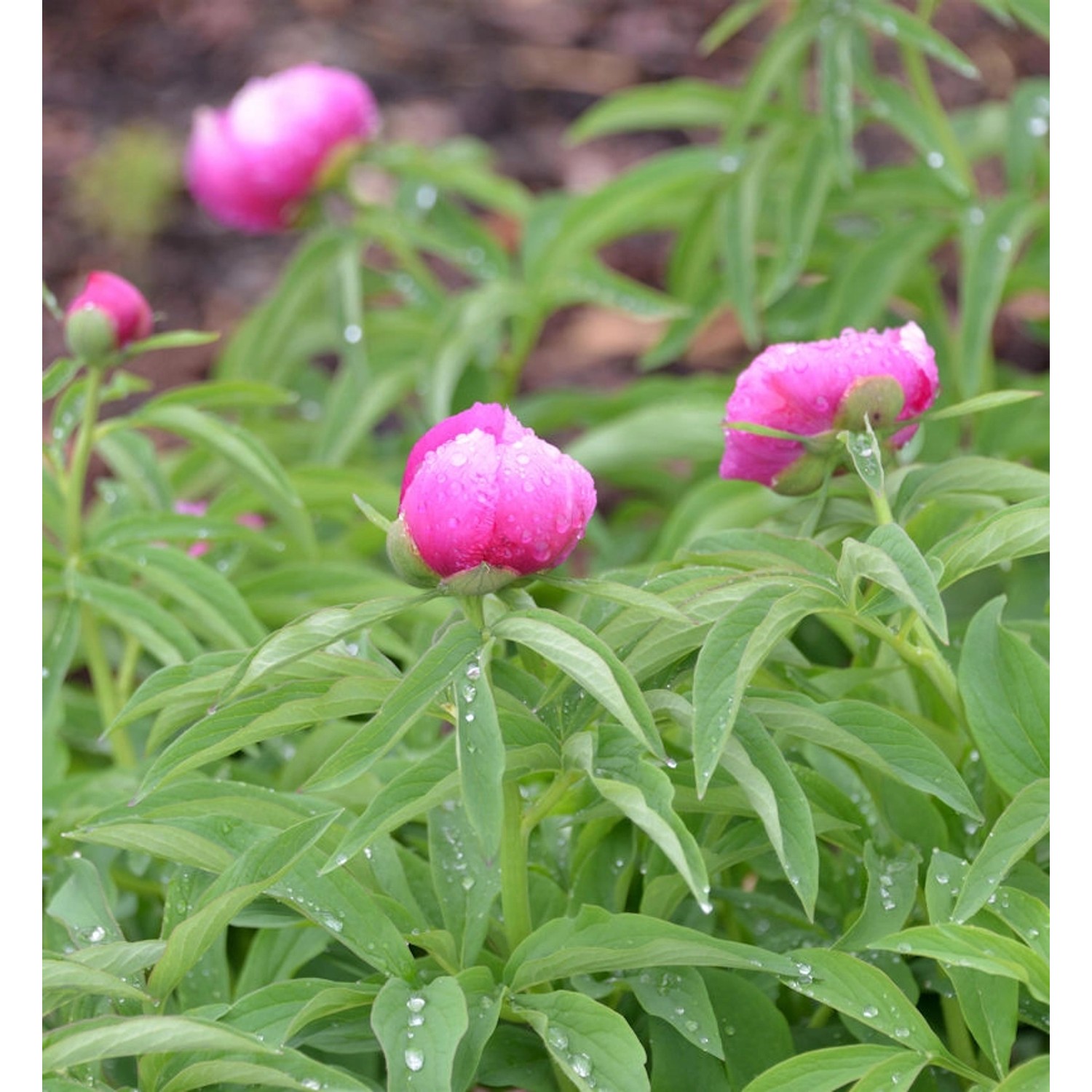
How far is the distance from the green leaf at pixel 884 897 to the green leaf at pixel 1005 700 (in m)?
0.07

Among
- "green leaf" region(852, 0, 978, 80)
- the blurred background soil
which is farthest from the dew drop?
the blurred background soil

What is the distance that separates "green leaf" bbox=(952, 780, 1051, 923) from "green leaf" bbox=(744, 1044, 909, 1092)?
0.08 metres

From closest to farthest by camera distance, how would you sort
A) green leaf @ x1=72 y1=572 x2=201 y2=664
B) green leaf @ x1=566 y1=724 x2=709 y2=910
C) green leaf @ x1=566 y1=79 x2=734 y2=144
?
green leaf @ x1=566 y1=724 x2=709 y2=910 < green leaf @ x1=72 y1=572 x2=201 y2=664 < green leaf @ x1=566 y1=79 x2=734 y2=144

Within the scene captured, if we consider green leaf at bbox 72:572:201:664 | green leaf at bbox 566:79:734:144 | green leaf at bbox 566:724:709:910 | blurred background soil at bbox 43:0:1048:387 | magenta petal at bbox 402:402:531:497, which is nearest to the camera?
green leaf at bbox 566:724:709:910

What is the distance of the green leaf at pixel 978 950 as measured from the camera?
73 centimetres

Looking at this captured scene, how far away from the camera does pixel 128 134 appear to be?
3043 mm

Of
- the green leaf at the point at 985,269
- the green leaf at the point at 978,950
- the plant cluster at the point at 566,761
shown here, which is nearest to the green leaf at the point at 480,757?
the plant cluster at the point at 566,761

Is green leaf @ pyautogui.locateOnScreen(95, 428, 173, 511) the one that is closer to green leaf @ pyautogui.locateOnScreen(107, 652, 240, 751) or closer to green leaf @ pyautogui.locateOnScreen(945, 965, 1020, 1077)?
green leaf @ pyautogui.locateOnScreen(107, 652, 240, 751)

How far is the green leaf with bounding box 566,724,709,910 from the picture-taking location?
671 mm

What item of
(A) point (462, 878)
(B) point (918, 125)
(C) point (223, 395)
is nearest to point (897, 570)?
(A) point (462, 878)

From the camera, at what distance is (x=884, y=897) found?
33.5 inches

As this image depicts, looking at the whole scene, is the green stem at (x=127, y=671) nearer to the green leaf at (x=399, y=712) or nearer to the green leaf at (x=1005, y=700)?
the green leaf at (x=399, y=712)
